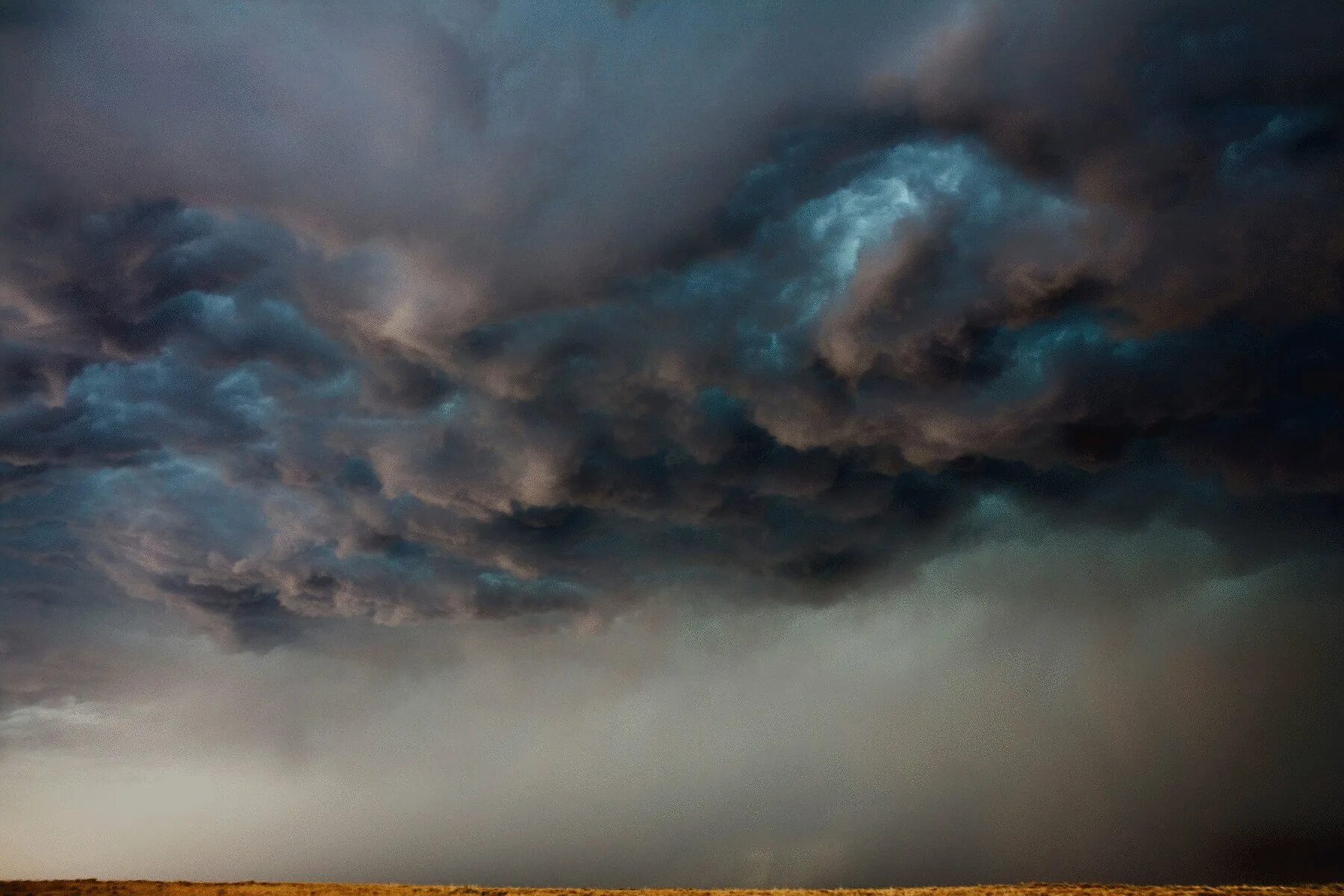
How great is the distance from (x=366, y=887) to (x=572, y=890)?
13.9m

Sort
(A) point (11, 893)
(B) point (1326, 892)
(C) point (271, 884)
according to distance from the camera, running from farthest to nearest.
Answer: (C) point (271, 884) < (A) point (11, 893) < (B) point (1326, 892)

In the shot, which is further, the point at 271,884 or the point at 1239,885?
the point at 271,884

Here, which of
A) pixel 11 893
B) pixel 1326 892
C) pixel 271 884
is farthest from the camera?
pixel 271 884

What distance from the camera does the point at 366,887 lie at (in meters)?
57.6

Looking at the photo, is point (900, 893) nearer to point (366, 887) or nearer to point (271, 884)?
point (366, 887)

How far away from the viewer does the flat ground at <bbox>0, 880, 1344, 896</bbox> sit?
4984 cm

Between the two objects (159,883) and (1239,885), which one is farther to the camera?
(159,883)

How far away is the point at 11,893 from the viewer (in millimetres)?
54312

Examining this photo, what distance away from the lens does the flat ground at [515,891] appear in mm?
49844

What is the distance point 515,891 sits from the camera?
56469 millimetres

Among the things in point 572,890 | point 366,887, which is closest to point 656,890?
point 572,890

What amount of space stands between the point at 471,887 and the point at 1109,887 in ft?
129

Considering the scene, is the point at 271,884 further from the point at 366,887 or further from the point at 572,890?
the point at 572,890

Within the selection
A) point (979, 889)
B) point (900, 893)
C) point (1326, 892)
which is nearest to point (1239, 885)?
point (1326, 892)
